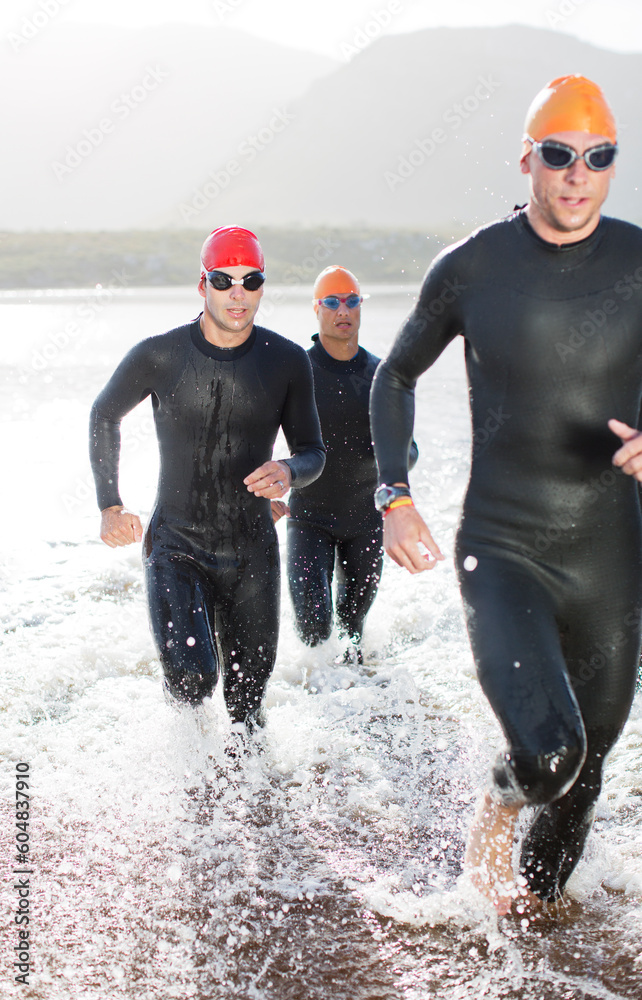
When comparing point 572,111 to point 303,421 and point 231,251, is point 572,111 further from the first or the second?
point 303,421

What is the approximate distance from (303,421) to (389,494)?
1.63 metres

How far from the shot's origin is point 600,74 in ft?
637

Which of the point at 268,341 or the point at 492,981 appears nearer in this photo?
the point at 492,981

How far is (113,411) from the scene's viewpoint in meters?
4.47

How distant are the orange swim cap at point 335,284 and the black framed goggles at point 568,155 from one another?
Answer: 3397 millimetres

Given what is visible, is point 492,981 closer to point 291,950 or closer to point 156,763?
point 291,950

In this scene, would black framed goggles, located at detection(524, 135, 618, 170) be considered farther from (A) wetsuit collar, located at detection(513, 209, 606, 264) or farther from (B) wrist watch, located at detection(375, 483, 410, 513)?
(B) wrist watch, located at detection(375, 483, 410, 513)

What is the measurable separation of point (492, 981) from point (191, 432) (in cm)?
253

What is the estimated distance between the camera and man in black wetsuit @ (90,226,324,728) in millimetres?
4324

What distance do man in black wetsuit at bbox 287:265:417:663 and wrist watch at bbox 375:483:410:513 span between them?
115 inches

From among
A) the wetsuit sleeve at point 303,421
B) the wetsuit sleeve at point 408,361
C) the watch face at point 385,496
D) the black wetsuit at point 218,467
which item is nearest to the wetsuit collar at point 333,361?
the wetsuit sleeve at point 303,421

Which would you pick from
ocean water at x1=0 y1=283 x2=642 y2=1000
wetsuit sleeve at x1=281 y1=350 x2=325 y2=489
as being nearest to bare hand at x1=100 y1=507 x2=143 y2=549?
wetsuit sleeve at x1=281 y1=350 x2=325 y2=489

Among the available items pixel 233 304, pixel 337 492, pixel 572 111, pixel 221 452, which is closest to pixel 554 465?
pixel 572 111

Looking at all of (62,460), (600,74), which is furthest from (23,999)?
(600,74)
